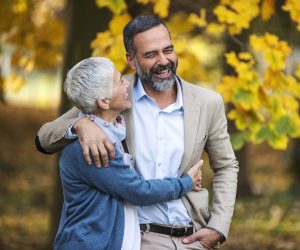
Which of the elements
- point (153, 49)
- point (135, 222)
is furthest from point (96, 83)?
point (135, 222)

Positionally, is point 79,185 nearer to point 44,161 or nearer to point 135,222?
point 135,222

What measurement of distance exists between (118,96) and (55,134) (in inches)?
16.4

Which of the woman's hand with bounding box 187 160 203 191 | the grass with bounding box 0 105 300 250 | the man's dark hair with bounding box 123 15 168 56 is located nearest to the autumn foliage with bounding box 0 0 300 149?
the man's dark hair with bounding box 123 15 168 56

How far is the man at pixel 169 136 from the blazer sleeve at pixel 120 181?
144mm

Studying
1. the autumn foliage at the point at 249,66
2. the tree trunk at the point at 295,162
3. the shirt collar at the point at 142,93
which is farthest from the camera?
the tree trunk at the point at 295,162

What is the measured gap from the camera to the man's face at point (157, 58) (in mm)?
3658

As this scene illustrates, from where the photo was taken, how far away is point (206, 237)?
3723 millimetres

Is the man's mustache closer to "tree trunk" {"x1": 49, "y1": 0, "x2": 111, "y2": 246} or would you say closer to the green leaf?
the green leaf

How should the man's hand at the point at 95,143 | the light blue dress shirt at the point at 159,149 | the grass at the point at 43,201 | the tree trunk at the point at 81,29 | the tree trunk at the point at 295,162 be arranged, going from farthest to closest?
1. the tree trunk at the point at 295,162
2. the grass at the point at 43,201
3. the tree trunk at the point at 81,29
4. the light blue dress shirt at the point at 159,149
5. the man's hand at the point at 95,143

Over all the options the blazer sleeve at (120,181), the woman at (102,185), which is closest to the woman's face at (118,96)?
the woman at (102,185)

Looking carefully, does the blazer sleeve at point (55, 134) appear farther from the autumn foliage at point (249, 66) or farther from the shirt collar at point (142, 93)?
the autumn foliage at point (249, 66)

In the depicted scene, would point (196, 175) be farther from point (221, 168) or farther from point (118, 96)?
point (118, 96)

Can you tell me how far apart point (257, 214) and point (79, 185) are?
26.8 ft

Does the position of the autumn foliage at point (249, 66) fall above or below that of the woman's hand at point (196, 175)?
above
